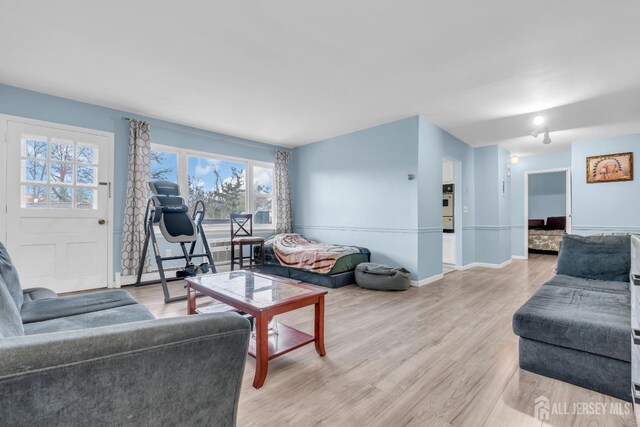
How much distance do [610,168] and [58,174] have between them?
8540mm

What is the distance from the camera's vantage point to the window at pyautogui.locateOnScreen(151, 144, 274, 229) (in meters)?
4.82

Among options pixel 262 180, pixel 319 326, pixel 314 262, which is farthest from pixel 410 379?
pixel 262 180

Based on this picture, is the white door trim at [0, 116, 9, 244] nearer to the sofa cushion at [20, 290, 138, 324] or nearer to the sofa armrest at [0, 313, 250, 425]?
the sofa cushion at [20, 290, 138, 324]

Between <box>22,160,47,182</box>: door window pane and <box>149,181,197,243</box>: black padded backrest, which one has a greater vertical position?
<box>22,160,47,182</box>: door window pane

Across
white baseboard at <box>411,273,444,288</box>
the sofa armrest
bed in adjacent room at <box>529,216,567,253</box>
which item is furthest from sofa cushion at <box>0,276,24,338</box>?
bed in adjacent room at <box>529,216,567,253</box>

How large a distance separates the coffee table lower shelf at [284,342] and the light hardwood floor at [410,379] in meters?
0.11

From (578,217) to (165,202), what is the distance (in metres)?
7.08

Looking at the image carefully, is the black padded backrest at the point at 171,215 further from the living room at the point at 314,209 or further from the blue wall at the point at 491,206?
the blue wall at the point at 491,206

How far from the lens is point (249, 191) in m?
5.82

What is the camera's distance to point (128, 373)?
2.26 ft

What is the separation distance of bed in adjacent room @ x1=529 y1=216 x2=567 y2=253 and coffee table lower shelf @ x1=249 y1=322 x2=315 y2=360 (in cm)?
796

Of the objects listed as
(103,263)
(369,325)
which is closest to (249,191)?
(103,263)

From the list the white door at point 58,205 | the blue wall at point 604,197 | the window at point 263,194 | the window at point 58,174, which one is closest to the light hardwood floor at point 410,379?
the white door at point 58,205

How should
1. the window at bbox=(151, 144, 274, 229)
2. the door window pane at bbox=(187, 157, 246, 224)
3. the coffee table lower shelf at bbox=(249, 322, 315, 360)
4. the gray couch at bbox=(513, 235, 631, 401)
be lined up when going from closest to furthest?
the gray couch at bbox=(513, 235, 631, 401), the coffee table lower shelf at bbox=(249, 322, 315, 360), the window at bbox=(151, 144, 274, 229), the door window pane at bbox=(187, 157, 246, 224)
